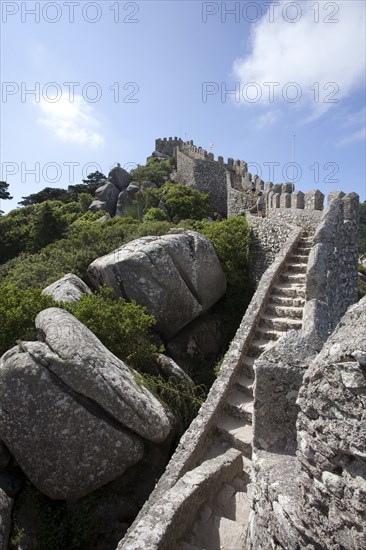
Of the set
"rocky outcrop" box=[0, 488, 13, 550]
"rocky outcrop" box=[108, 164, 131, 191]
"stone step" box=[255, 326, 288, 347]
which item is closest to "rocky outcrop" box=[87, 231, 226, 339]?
Result: "stone step" box=[255, 326, 288, 347]

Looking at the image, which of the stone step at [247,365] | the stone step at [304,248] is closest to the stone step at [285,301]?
the stone step at [247,365]

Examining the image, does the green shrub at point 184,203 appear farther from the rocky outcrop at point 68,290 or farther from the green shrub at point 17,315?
the green shrub at point 17,315

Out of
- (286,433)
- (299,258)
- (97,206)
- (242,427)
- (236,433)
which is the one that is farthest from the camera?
(97,206)

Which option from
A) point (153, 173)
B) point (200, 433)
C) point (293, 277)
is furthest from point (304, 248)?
point (153, 173)

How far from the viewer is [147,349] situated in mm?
8766

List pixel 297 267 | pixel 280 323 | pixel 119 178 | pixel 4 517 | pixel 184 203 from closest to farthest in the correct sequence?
pixel 4 517
pixel 280 323
pixel 297 267
pixel 184 203
pixel 119 178

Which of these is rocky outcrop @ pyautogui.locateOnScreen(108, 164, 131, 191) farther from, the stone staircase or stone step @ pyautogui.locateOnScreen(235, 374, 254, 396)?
stone step @ pyautogui.locateOnScreen(235, 374, 254, 396)

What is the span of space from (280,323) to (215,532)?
471 cm

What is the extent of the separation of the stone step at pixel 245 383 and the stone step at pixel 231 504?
1.99 m

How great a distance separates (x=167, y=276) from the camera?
426 inches

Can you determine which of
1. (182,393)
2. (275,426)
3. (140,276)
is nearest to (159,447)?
(182,393)

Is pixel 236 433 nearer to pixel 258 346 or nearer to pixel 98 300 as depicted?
pixel 258 346

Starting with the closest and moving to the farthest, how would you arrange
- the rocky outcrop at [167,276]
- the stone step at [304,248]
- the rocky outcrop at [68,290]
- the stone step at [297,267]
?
the rocky outcrop at [68,290], the stone step at [297,267], the stone step at [304,248], the rocky outcrop at [167,276]

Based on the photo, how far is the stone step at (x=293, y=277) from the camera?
9.43 meters
